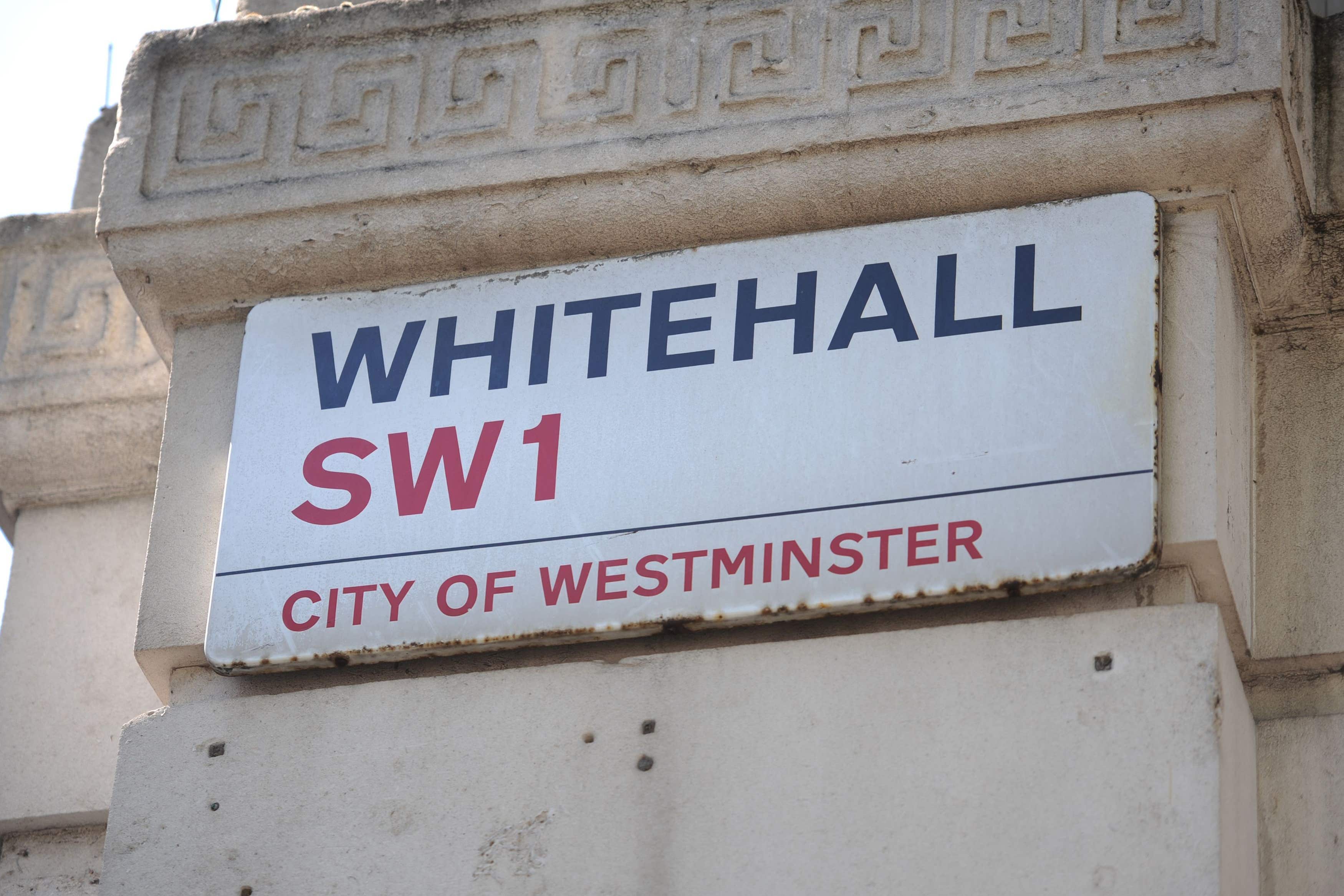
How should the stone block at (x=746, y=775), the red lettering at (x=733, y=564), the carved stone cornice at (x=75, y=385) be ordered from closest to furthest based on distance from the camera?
the stone block at (x=746, y=775) → the red lettering at (x=733, y=564) → the carved stone cornice at (x=75, y=385)

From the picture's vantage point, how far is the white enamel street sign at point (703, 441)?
3.50 m

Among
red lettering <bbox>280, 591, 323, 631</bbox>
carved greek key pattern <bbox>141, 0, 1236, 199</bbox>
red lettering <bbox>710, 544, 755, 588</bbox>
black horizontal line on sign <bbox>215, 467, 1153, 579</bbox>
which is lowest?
red lettering <bbox>280, 591, 323, 631</bbox>

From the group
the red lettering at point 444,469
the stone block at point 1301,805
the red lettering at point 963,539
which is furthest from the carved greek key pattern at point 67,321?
the stone block at point 1301,805

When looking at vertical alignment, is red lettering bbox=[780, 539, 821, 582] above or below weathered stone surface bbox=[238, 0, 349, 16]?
below

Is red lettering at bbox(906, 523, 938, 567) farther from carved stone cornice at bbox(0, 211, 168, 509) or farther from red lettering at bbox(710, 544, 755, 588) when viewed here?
carved stone cornice at bbox(0, 211, 168, 509)

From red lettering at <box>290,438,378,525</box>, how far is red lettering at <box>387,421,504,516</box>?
0.06 metres

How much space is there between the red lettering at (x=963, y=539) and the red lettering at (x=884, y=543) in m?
0.08

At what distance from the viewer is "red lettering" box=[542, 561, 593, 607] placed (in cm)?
364

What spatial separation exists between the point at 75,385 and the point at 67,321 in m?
0.17

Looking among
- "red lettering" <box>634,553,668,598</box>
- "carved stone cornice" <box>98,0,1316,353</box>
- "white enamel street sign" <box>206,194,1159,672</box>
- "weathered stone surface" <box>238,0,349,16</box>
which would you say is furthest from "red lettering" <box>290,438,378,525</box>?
"weathered stone surface" <box>238,0,349,16</box>

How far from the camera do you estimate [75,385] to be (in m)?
4.77

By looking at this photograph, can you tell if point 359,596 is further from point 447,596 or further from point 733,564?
point 733,564

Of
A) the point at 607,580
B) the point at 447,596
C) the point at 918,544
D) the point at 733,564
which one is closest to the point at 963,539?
the point at 918,544

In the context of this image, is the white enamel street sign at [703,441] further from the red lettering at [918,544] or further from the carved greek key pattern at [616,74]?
the carved greek key pattern at [616,74]
